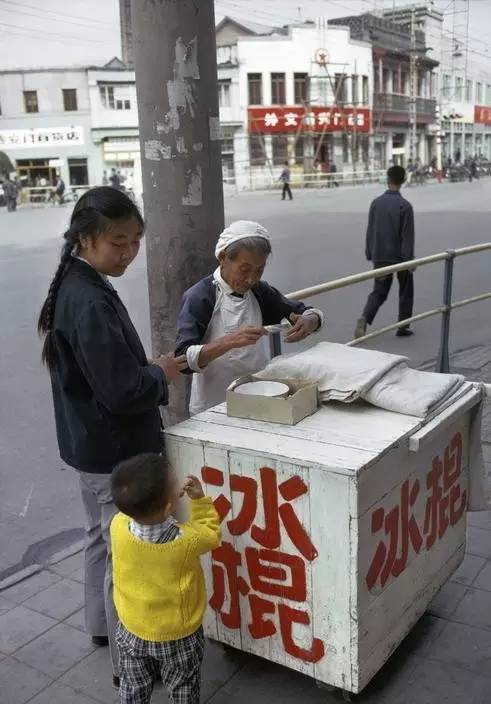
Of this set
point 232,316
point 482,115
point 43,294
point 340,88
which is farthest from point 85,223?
point 482,115

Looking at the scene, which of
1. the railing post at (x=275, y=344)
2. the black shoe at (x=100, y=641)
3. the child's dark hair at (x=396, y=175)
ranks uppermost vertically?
the child's dark hair at (x=396, y=175)

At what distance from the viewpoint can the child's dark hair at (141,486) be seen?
2094 millimetres

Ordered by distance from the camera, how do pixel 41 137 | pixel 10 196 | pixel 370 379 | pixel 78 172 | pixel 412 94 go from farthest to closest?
pixel 412 94
pixel 78 172
pixel 41 137
pixel 10 196
pixel 370 379

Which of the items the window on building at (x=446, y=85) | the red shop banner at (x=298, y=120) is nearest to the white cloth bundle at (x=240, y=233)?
the red shop banner at (x=298, y=120)

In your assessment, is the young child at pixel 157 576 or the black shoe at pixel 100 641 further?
the black shoe at pixel 100 641

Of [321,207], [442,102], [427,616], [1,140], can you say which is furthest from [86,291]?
[442,102]

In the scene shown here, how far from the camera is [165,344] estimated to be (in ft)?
12.1

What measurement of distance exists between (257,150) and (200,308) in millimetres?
44993

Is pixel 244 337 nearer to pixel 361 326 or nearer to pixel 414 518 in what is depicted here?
pixel 414 518

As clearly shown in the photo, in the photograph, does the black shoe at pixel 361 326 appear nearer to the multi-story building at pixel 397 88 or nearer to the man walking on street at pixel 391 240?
the man walking on street at pixel 391 240

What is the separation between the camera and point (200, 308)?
288 cm

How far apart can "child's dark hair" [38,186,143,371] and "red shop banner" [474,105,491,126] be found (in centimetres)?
7290

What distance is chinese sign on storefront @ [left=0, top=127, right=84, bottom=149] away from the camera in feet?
145

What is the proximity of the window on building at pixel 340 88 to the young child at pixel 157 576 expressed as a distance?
49.6 m
